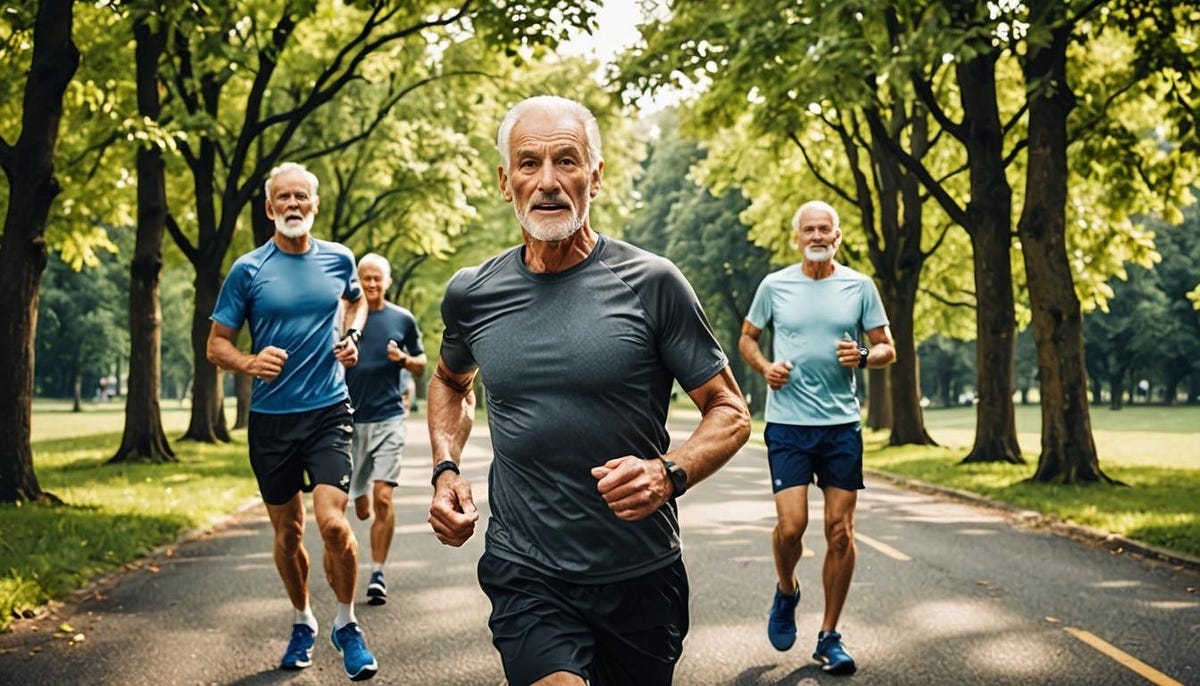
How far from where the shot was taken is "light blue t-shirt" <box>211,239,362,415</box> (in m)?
5.61

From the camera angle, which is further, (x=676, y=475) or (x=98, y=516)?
(x=98, y=516)

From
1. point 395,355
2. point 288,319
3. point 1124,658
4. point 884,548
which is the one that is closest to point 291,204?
point 288,319

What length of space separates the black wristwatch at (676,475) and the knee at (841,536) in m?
3.22

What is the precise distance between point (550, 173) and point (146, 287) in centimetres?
1668

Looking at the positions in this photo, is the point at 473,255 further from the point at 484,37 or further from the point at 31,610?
the point at 31,610

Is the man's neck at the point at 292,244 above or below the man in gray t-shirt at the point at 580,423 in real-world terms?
above

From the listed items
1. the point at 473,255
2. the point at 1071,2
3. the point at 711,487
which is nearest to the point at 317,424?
the point at 1071,2

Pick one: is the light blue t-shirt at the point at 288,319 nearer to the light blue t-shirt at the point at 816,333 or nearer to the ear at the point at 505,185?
the light blue t-shirt at the point at 816,333

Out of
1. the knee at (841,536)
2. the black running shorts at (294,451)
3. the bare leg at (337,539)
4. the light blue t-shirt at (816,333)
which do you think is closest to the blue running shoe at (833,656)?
the knee at (841,536)

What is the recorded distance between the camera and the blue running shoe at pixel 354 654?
5.44 metres

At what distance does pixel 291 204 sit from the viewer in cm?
568

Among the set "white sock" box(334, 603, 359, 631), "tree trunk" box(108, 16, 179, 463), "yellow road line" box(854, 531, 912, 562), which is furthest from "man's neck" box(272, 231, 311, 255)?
"tree trunk" box(108, 16, 179, 463)

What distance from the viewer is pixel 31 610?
6891 mm

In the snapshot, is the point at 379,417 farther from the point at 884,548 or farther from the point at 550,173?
the point at 550,173
